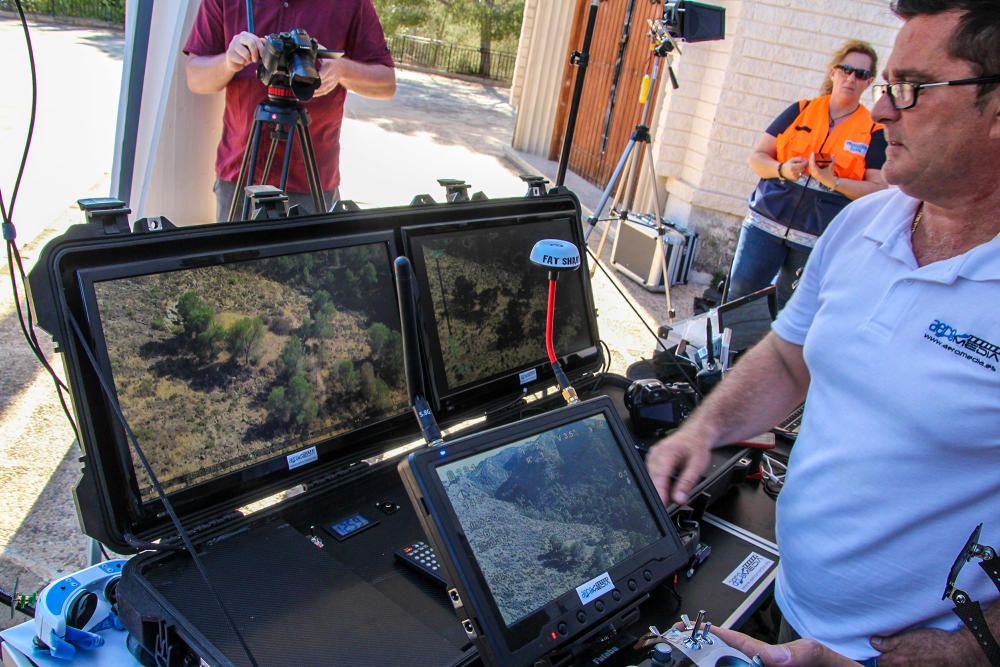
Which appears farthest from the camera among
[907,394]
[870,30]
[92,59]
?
[92,59]

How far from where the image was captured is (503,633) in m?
0.99

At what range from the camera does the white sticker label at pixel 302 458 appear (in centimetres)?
138

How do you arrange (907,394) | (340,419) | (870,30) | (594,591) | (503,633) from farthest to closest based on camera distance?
(870,30) → (340,419) → (907,394) → (594,591) → (503,633)

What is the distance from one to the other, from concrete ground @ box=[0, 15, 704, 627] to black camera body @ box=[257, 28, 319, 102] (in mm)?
1201

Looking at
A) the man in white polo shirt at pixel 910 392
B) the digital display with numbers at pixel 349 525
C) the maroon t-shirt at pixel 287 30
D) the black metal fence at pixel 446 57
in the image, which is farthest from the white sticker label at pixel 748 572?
the black metal fence at pixel 446 57

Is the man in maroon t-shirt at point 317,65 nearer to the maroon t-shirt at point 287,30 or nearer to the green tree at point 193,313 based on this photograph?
the maroon t-shirt at point 287,30

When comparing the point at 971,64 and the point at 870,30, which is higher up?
the point at 870,30

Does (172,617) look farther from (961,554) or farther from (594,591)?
(961,554)

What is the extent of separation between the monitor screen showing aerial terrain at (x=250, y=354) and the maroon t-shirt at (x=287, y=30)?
1.30 metres

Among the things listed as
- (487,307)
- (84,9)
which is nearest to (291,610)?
(487,307)

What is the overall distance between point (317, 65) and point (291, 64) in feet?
0.53

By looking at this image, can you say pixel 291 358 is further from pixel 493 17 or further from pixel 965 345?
pixel 493 17

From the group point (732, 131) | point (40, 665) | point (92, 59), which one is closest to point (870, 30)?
point (732, 131)

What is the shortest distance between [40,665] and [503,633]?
73 centimetres
